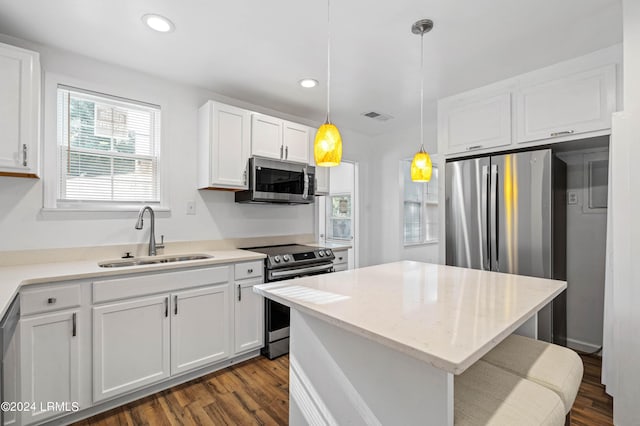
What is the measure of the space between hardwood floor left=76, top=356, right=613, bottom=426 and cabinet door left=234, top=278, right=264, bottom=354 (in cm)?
23

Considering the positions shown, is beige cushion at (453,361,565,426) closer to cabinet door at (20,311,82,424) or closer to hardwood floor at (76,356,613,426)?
hardwood floor at (76,356,613,426)

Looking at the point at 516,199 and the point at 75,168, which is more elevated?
the point at 75,168

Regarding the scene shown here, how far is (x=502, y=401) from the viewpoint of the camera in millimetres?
1090

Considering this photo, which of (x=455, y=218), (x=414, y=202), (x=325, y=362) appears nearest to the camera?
(x=325, y=362)

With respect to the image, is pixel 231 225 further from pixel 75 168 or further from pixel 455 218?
pixel 455 218

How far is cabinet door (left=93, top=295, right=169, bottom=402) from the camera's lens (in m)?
1.96

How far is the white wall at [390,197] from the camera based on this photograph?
4387 mm

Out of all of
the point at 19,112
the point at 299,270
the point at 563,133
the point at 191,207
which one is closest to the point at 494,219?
the point at 563,133

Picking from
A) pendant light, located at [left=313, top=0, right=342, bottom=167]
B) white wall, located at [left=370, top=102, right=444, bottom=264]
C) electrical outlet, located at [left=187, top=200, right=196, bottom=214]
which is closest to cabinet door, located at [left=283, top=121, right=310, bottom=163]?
electrical outlet, located at [left=187, top=200, right=196, bottom=214]

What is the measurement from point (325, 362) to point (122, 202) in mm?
2272

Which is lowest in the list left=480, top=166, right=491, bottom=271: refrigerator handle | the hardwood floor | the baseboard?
the hardwood floor

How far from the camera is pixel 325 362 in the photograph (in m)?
1.33

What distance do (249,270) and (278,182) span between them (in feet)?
3.23

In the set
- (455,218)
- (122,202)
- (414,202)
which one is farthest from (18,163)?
(414,202)
